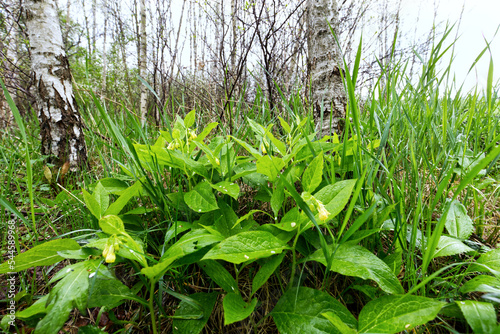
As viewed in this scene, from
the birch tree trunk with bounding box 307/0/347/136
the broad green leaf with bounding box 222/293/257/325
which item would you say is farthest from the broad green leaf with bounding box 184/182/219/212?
the birch tree trunk with bounding box 307/0/347/136

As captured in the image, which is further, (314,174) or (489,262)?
(314,174)

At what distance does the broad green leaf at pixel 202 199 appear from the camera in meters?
0.83

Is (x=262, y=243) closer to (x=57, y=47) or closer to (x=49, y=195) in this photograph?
(x=49, y=195)

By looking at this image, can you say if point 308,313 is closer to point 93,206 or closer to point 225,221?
point 225,221

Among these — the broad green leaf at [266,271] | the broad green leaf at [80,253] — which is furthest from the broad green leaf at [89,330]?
the broad green leaf at [266,271]

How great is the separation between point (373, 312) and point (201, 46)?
325 inches

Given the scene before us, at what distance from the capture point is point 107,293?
70 centimetres

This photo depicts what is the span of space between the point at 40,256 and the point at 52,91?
205 centimetres

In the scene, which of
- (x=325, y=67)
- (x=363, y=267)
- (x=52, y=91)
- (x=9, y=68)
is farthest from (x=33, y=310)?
(x=9, y=68)

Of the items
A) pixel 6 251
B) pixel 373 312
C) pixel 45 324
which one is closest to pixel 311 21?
pixel 373 312

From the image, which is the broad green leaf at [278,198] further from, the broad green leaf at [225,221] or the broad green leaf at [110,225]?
the broad green leaf at [110,225]

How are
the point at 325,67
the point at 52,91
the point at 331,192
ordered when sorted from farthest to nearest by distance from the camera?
the point at 52,91, the point at 325,67, the point at 331,192

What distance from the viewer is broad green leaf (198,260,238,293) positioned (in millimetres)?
750

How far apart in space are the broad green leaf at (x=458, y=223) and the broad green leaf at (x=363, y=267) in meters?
0.37
